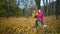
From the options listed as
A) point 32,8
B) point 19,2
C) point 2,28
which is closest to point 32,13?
point 32,8

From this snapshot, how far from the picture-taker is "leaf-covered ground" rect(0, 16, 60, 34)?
412 centimetres

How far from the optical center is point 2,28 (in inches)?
163

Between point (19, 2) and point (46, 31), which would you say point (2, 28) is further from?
point (46, 31)

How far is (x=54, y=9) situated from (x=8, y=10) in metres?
0.98

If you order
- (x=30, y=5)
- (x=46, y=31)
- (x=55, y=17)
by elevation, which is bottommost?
(x=46, y=31)

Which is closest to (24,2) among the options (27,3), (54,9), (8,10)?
(27,3)

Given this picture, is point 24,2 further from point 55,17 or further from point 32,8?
point 55,17

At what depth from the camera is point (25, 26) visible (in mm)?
4145

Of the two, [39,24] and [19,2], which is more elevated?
[19,2]

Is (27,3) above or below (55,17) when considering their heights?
above

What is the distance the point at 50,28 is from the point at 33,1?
674 mm

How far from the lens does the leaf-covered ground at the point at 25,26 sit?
4.12 m

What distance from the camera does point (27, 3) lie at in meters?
4.16

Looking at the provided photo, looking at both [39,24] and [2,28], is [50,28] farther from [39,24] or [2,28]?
[2,28]
